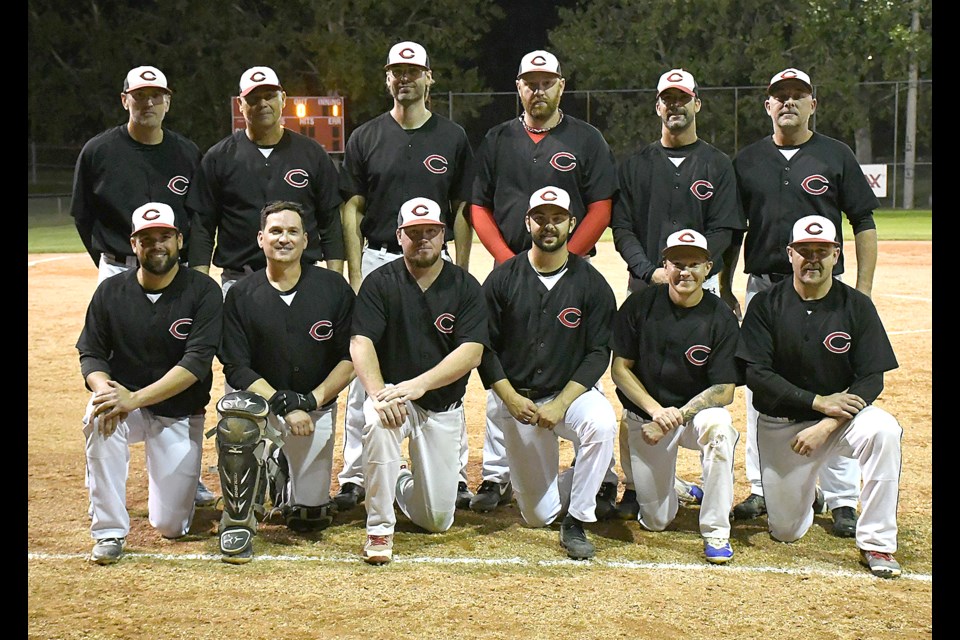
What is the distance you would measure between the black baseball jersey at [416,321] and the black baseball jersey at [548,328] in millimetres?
204

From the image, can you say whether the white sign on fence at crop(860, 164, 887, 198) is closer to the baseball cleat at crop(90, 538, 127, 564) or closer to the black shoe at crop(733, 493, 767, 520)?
the black shoe at crop(733, 493, 767, 520)

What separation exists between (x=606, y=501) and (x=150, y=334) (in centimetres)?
285

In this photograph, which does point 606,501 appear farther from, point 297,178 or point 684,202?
point 297,178

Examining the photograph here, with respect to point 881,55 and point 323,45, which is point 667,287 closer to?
point 881,55

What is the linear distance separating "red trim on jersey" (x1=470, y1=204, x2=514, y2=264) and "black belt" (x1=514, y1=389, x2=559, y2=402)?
0.89 meters

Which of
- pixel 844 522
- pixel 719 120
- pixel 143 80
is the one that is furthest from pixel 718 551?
pixel 719 120

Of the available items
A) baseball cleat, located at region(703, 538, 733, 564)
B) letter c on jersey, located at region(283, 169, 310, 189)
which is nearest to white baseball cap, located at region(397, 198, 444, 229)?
letter c on jersey, located at region(283, 169, 310, 189)

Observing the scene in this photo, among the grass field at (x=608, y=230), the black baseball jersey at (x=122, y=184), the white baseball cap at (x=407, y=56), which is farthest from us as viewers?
the grass field at (x=608, y=230)

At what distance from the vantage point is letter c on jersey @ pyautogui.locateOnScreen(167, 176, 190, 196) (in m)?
6.85

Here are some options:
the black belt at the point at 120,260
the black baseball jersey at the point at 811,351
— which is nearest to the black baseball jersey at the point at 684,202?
the black baseball jersey at the point at 811,351

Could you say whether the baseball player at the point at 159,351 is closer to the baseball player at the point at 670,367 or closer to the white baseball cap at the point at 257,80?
the white baseball cap at the point at 257,80

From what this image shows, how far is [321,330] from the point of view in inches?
244

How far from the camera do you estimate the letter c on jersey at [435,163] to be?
676 centimetres
